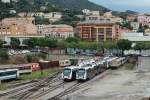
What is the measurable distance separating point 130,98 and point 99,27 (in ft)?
380

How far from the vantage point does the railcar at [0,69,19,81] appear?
2101 inches

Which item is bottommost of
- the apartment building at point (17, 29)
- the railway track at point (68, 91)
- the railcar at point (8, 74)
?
the railway track at point (68, 91)

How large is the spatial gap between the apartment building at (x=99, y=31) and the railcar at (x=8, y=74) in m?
98.3

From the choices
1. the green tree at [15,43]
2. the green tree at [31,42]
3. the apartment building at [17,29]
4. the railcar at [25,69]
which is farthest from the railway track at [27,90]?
the apartment building at [17,29]

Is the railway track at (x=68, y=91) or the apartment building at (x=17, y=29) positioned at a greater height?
the apartment building at (x=17, y=29)

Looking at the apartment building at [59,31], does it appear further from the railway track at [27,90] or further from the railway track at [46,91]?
the railway track at [46,91]

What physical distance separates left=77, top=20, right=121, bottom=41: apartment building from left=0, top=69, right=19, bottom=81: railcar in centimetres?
9828

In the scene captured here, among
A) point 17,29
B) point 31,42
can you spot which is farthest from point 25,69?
point 17,29

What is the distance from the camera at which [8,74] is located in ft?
180

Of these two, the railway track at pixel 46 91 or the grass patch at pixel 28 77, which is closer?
the railway track at pixel 46 91

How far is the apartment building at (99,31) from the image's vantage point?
6078 inches

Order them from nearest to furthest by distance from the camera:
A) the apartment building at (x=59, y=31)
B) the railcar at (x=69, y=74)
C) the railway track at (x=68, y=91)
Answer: the railway track at (x=68, y=91), the railcar at (x=69, y=74), the apartment building at (x=59, y=31)

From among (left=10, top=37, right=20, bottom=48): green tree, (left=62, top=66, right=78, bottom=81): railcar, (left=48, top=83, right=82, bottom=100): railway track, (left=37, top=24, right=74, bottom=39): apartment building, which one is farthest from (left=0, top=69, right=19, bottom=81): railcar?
(left=37, top=24, right=74, bottom=39): apartment building

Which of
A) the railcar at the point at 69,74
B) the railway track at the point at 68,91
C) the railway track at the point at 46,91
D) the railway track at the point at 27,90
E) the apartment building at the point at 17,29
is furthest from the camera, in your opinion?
the apartment building at the point at 17,29
